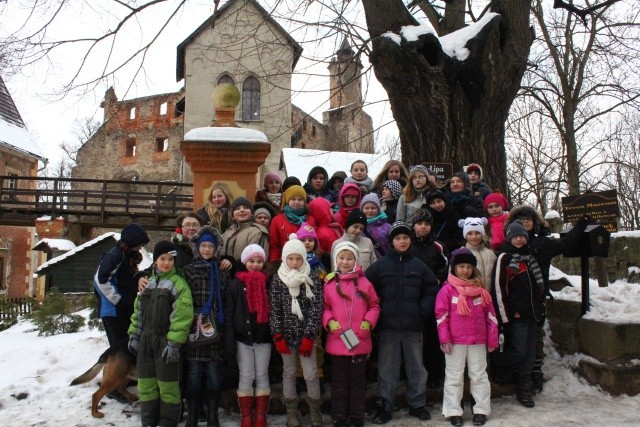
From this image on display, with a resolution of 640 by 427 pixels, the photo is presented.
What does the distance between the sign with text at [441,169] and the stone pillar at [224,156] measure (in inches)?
86.0

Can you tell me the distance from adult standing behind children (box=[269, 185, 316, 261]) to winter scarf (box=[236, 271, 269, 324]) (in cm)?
59

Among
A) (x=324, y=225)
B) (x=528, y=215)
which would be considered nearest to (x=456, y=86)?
(x=528, y=215)

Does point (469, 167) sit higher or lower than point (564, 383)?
higher

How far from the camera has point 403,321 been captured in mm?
4309

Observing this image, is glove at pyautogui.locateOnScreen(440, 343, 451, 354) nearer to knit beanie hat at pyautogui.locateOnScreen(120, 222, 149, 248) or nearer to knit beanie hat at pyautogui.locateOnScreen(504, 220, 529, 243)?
knit beanie hat at pyautogui.locateOnScreen(504, 220, 529, 243)

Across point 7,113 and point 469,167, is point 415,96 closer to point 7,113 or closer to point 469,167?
point 469,167

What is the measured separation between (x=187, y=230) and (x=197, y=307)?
79cm

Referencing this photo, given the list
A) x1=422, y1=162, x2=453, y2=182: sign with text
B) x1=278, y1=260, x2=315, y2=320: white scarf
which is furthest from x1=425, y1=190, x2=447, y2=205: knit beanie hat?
x1=278, y1=260, x2=315, y2=320: white scarf

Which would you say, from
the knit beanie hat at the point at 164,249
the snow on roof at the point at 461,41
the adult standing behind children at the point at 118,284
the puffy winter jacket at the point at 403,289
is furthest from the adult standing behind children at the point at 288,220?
the snow on roof at the point at 461,41

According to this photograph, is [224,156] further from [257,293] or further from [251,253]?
[257,293]

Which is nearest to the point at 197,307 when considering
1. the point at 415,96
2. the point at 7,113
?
the point at 415,96

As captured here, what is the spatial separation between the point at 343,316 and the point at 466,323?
98cm

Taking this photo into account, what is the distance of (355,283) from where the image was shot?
4289 millimetres

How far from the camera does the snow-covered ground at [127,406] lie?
417 cm
